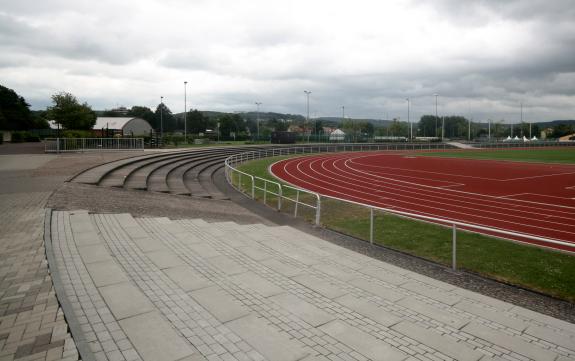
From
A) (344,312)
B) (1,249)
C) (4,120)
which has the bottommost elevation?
(344,312)

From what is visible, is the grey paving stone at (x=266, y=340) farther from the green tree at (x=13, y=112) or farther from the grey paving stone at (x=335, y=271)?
the green tree at (x=13, y=112)

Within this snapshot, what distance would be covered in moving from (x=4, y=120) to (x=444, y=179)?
7282 cm

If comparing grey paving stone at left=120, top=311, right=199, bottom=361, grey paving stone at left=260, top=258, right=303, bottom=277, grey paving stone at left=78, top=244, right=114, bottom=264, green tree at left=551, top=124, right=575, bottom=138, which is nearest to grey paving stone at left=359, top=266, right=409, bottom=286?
grey paving stone at left=260, top=258, right=303, bottom=277

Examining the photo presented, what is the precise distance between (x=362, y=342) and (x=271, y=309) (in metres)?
1.37

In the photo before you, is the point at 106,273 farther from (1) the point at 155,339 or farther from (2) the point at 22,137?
(2) the point at 22,137

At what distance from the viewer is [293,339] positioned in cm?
457

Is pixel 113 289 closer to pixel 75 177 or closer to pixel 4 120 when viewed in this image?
pixel 75 177

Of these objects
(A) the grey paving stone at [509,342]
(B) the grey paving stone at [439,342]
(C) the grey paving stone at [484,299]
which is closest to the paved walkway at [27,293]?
(B) the grey paving stone at [439,342]

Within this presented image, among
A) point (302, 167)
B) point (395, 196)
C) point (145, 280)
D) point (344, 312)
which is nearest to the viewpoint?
point (344, 312)

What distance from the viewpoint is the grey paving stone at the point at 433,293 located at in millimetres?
5986

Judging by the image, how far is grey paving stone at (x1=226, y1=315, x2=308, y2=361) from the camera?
13.9 ft

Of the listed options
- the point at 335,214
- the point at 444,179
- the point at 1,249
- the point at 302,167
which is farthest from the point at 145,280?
the point at 302,167

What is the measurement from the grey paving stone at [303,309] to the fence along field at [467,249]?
4.15 meters

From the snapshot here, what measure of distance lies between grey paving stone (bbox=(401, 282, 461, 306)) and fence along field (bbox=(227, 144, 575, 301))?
6.22 ft
